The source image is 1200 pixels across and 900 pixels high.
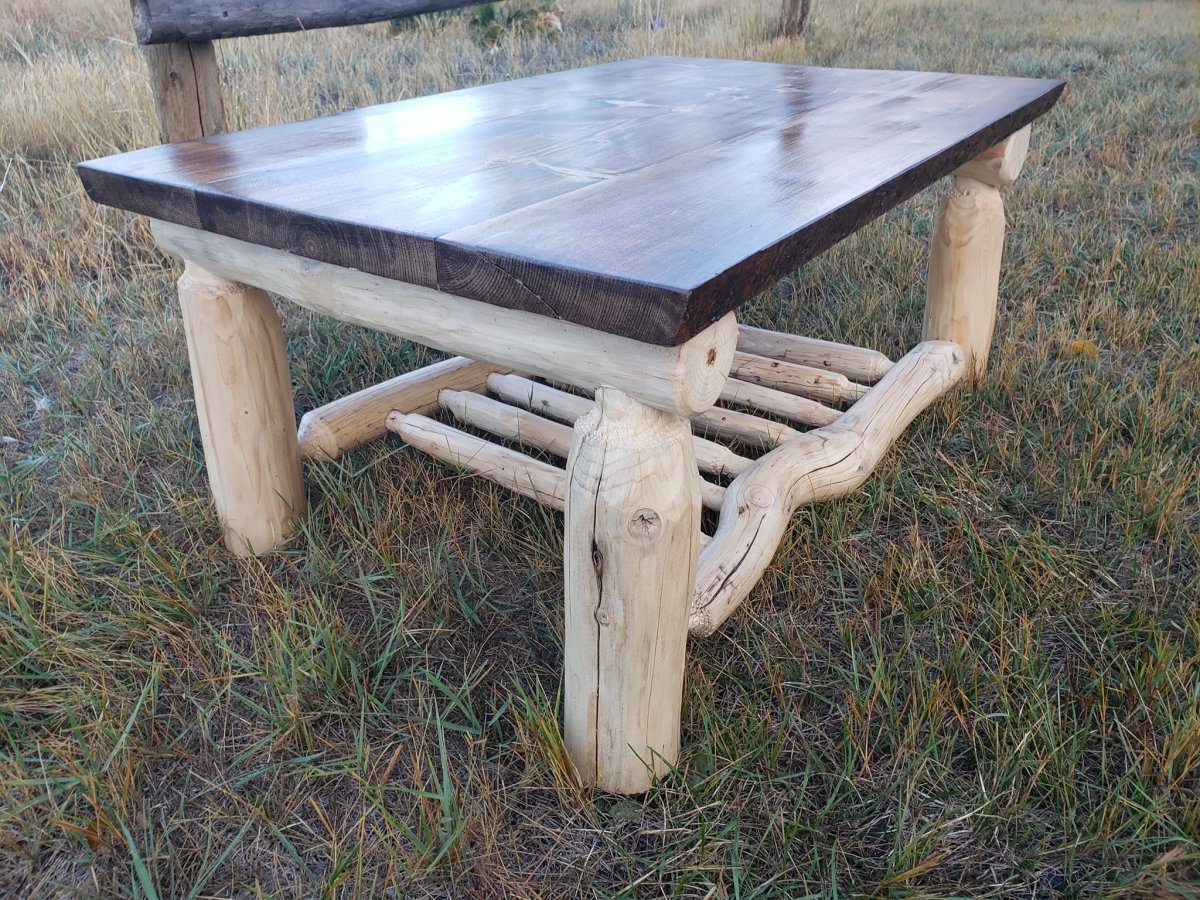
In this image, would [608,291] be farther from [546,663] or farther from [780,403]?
[780,403]

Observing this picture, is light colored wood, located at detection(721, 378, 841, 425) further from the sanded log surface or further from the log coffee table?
the sanded log surface

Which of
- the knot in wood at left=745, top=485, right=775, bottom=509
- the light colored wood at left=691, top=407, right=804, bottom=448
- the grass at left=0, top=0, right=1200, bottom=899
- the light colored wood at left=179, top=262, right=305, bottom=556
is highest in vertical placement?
the light colored wood at left=179, top=262, right=305, bottom=556

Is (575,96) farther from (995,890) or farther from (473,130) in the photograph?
(995,890)

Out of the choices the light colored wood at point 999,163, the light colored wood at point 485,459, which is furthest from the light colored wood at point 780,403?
the light colored wood at point 999,163

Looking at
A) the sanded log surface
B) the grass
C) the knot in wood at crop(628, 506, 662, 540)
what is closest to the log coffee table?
the knot in wood at crop(628, 506, 662, 540)

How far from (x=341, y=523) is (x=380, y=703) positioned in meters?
0.51

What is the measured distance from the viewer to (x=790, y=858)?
1287 millimetres

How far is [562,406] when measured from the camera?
2.28 metres

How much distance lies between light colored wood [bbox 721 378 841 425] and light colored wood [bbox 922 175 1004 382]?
487mm

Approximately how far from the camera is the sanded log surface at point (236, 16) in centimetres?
218

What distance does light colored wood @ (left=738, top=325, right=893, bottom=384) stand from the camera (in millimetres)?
2451

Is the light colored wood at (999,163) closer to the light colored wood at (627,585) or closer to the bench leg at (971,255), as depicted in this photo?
the bench leg at (971,255)

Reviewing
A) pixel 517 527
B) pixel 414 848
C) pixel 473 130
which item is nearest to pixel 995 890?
pixel 414 848

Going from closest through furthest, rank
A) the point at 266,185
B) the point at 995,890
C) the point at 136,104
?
the point at 995,890 → the point at 266,185 → the point at 136,104
